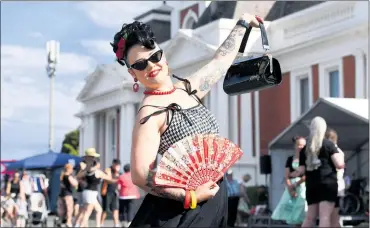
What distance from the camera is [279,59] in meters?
35.6

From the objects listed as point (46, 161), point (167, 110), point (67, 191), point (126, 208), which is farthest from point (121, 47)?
point (46, 161)

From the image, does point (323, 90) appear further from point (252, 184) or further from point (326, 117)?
point (326, 117)

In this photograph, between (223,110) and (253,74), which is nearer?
(253,74)

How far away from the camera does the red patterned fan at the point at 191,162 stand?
3854 mm

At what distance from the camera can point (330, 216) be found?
10359mm

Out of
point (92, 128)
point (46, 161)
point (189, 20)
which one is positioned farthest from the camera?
point (92, 128)

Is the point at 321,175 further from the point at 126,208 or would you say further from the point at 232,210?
the point at 126,208

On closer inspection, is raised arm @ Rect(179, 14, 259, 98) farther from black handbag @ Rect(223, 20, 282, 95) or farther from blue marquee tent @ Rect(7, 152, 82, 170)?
blue marquee tent @ Rect(7, 152, 82, 170)

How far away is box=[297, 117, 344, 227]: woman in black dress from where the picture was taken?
1012 centimetres

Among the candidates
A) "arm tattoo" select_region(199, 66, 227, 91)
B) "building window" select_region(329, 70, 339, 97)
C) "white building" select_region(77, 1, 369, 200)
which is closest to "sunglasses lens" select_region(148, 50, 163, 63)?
"arm tattoo" select_region(199, 66, 227, 91)

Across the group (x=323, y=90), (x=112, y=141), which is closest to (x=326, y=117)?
(x=323, y=90)

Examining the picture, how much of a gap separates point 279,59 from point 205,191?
32.1 m

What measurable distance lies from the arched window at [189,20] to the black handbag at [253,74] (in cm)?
4426

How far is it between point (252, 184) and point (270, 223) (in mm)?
16673
